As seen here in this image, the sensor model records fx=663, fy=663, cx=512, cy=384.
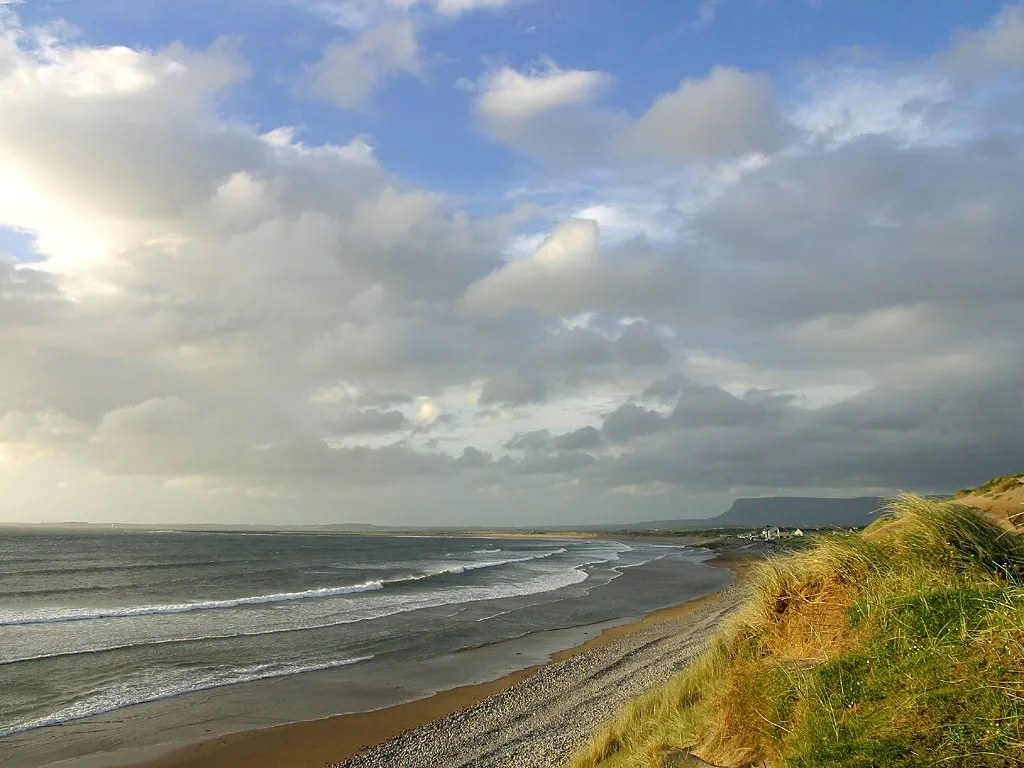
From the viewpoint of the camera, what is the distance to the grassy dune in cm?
426

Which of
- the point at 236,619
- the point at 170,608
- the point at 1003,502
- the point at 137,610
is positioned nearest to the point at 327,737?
the point at 1003,502

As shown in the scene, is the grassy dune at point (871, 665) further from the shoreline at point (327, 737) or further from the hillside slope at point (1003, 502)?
the shoreline at point (327, 737)

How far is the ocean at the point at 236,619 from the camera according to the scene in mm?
18078

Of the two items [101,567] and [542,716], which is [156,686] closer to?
[542,716]

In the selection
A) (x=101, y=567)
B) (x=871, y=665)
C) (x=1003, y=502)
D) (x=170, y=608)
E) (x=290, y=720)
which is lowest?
(x=101, y=567)

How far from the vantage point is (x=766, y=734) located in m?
5.91

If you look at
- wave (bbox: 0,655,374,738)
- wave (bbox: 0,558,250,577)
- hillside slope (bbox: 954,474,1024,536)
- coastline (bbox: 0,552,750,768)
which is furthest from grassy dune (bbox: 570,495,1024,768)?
wave (bbox: 0,558,250,577)

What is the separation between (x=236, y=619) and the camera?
28672 mm

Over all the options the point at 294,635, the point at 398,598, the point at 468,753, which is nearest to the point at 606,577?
the point at 398,598

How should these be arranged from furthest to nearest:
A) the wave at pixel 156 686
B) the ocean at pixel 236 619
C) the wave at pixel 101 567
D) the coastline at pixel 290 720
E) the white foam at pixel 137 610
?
1. the wave at pixel 101 567
2. the white foam at pixel 137 610
3. the ocean at pixel 236 619
4. the wave at pixel 156 686
5. the coastline at pixel 290 720

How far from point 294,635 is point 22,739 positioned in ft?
38.0

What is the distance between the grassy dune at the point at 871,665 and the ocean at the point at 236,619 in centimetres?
1444

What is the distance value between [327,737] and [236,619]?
55.7 feet

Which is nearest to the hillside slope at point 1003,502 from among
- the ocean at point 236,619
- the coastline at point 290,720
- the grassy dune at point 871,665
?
the grassy dune at point 871,665
